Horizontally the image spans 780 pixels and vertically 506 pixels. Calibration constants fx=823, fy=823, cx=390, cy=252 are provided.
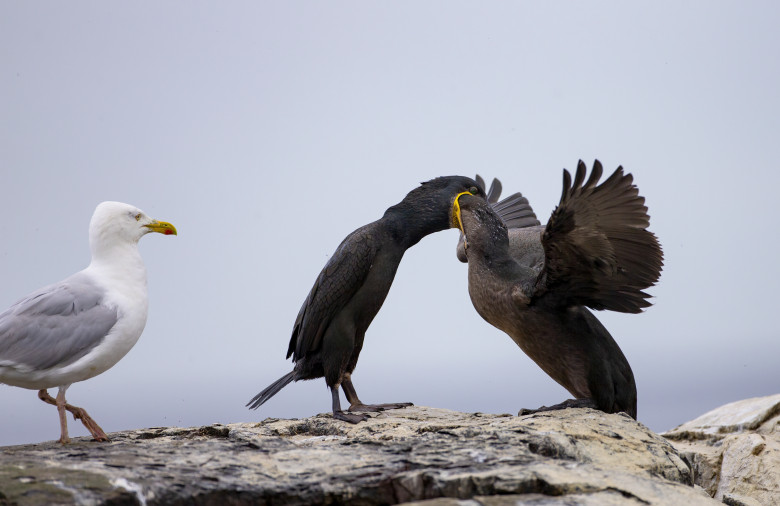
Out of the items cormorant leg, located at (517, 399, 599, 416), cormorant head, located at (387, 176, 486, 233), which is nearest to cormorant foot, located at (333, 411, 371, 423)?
cormorant leg, located at (517, 399, 599, 416)

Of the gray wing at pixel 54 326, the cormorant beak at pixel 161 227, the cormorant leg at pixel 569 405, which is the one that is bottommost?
the cormorant leg at pixel 569 405

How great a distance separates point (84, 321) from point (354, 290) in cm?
170

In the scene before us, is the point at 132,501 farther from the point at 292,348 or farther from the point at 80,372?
the point at 292,348

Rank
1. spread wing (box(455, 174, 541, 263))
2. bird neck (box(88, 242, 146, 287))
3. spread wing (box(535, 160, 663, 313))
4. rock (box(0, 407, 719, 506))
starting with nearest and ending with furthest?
rock (box(0, 407, 719, 506)) → bird neck (box(88, 242, 146, 287)) → spread wing (box(535, 160, 663, 313)) → spread wing (box(455, 174, 541, 263))

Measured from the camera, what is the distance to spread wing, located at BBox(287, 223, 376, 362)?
5.14 meters

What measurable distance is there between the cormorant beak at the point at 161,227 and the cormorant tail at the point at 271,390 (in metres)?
1.40

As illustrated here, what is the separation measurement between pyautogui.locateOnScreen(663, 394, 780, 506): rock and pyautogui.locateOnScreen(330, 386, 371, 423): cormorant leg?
1.95 metres

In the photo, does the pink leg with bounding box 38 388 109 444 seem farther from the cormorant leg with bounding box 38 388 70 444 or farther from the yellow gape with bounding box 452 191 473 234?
the yellow gape with bounding box 452 191 473 234

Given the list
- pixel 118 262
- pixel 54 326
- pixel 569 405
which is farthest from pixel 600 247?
pixel 54 326

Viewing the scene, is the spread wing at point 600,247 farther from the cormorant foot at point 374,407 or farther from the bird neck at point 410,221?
the cormorant foot at point 374,407

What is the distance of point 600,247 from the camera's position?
15.4ft

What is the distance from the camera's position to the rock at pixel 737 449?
5.39 meters

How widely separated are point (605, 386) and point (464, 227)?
52.4 inches

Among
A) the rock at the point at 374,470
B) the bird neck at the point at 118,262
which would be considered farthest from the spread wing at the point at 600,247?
the bird neck at the point at 118,262
